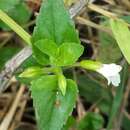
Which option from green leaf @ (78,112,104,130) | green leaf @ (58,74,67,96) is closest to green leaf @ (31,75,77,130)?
green leaf @ (58,74,67,96)

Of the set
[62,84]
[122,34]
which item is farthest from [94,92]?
[62,84]

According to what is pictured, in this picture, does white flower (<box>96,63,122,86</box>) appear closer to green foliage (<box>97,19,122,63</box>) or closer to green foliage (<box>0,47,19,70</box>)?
green foliage (<box>97,19,122,63</box>)

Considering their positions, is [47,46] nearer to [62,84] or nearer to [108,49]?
[62,84]

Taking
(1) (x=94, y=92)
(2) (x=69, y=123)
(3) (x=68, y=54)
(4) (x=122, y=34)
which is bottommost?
(1) (x=94, y=92)

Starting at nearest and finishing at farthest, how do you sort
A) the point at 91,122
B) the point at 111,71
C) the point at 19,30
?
the point at 111,71
the point at 19,30
the point at 91,122

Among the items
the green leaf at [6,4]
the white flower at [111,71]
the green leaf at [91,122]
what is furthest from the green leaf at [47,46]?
the green leaf at [91,122]

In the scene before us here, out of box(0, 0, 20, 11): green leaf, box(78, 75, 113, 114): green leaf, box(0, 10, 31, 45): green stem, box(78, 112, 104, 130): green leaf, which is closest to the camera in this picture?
box(0, 10, 31, 45): green stem
